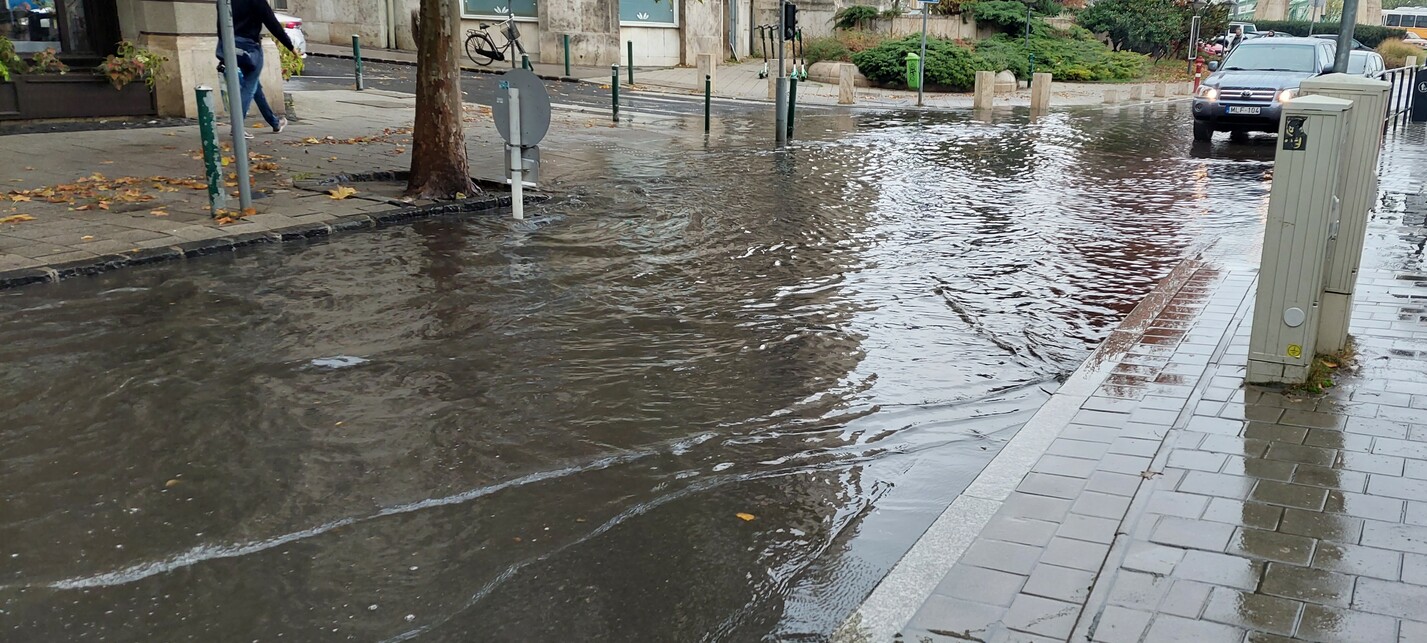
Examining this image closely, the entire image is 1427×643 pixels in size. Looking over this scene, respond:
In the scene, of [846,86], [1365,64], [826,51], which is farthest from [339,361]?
[826,51]

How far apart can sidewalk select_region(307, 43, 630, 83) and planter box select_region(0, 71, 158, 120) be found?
46.1 feet

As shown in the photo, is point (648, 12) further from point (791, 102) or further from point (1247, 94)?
point (1247, 94)

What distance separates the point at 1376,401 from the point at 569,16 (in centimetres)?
2873

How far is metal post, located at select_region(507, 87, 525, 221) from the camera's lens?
10.6 metres

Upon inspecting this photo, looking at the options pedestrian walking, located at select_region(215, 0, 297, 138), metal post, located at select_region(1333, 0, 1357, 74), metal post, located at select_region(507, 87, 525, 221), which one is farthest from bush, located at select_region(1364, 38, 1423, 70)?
pedestrian walking, located at select_region(215, 0, 297, 138)

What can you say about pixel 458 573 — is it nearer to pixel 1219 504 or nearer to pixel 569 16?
pixel 1219 504

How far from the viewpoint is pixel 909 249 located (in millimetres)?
9984

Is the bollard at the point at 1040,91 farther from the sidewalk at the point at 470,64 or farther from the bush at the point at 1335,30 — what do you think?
the bush at the point at 1335,30

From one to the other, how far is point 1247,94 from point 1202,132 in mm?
1297

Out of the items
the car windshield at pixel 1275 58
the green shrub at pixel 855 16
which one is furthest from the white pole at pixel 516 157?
the green shrub at pixel 855 16

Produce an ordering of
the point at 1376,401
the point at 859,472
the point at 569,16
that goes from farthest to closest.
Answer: the point at 569,16 < the point at 1376,401 < the point at 859,472

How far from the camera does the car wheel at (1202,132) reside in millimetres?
19797

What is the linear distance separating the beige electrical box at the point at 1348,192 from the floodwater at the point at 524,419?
136 centimetres

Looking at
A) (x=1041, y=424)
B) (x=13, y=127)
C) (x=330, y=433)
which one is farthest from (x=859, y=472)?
(x=13, y=127)
